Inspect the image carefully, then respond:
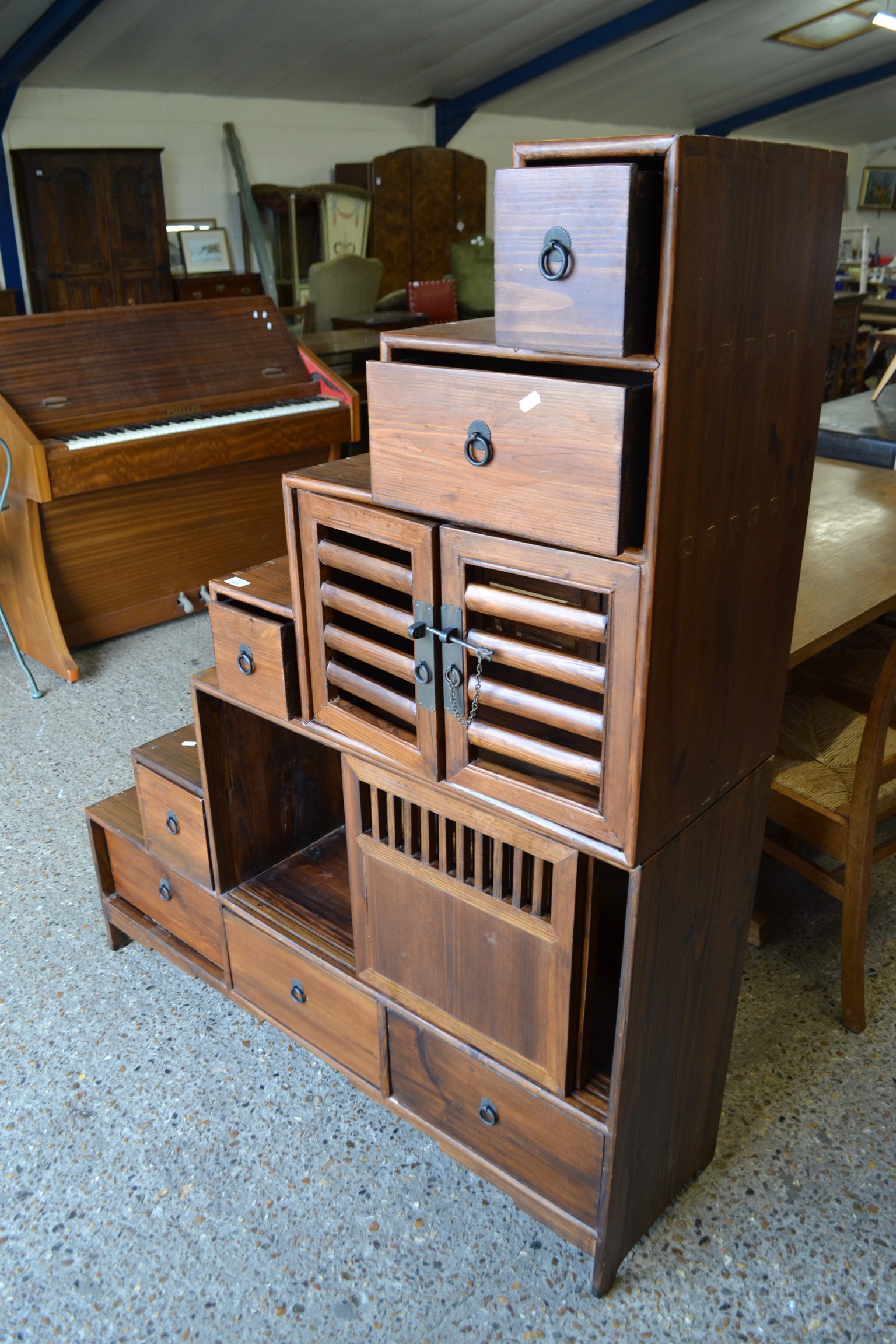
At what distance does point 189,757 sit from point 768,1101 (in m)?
1.21

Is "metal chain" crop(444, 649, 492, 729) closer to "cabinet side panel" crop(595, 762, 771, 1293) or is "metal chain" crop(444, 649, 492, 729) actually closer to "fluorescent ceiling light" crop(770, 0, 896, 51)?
"cabinet side panel" crop(595, 762, 771, 1293)

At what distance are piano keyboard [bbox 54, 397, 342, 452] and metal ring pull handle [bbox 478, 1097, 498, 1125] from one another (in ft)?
8.39

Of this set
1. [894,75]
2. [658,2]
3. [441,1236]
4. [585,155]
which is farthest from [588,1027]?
[894,75]

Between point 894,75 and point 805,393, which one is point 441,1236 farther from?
point 894,75

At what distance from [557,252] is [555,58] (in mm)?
8557

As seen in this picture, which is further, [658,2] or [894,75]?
[894,75]

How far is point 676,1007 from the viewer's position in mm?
1416

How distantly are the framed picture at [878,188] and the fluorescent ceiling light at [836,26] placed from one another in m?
4.76

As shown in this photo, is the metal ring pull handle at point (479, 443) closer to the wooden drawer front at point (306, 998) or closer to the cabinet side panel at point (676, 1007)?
the cabinet side panel at point (676, 1007)

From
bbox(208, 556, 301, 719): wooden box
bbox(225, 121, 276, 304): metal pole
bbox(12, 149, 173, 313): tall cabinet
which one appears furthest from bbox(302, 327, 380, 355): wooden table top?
bbox(208, 556, 301, 719): wooden box

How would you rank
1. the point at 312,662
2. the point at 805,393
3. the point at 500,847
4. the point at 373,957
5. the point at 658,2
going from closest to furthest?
the point at 805,393 < the point at 500,847 < the point at 312,662 < the point at 373,957 < the point at 658,2

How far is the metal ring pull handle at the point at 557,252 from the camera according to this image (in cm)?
97

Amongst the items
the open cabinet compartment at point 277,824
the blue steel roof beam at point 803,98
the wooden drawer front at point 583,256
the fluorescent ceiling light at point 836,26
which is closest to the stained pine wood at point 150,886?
the open cabinet compartment at point 277,824

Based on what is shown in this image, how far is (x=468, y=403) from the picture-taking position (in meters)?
1.12
